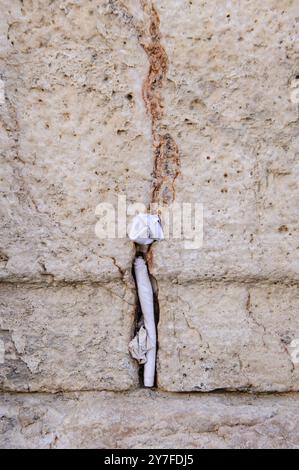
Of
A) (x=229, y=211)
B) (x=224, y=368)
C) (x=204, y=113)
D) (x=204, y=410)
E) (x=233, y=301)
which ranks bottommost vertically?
(x=204, y=410)

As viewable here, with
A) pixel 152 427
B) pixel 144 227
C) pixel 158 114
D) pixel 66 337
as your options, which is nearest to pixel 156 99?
pixel 158 114

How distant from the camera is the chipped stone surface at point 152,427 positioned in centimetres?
142

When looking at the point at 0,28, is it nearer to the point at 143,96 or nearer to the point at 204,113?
the point at 143,96

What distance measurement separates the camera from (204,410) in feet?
4.72

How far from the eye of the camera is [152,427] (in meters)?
1.43

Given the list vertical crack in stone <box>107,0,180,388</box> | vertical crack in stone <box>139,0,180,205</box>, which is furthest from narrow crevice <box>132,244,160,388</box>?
vertical crack in stone <box>139,0,180,205</box>

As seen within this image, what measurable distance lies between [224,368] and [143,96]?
72 cm

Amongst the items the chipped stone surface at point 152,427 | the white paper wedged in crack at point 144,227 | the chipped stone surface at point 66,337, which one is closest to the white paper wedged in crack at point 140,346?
the chipped stone surface at point 66,337

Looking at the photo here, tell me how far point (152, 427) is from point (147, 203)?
1.88 feet

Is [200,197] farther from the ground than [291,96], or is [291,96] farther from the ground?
[291,96]

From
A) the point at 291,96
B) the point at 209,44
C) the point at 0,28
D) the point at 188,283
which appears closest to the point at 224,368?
the point at 188,283

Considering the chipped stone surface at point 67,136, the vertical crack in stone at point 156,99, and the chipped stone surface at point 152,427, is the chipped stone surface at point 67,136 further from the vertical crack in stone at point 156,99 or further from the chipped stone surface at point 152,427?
the chipped stone surface at point 152,427

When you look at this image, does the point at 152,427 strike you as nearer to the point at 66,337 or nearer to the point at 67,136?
the point at 66,337

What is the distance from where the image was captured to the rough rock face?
4.29ft
